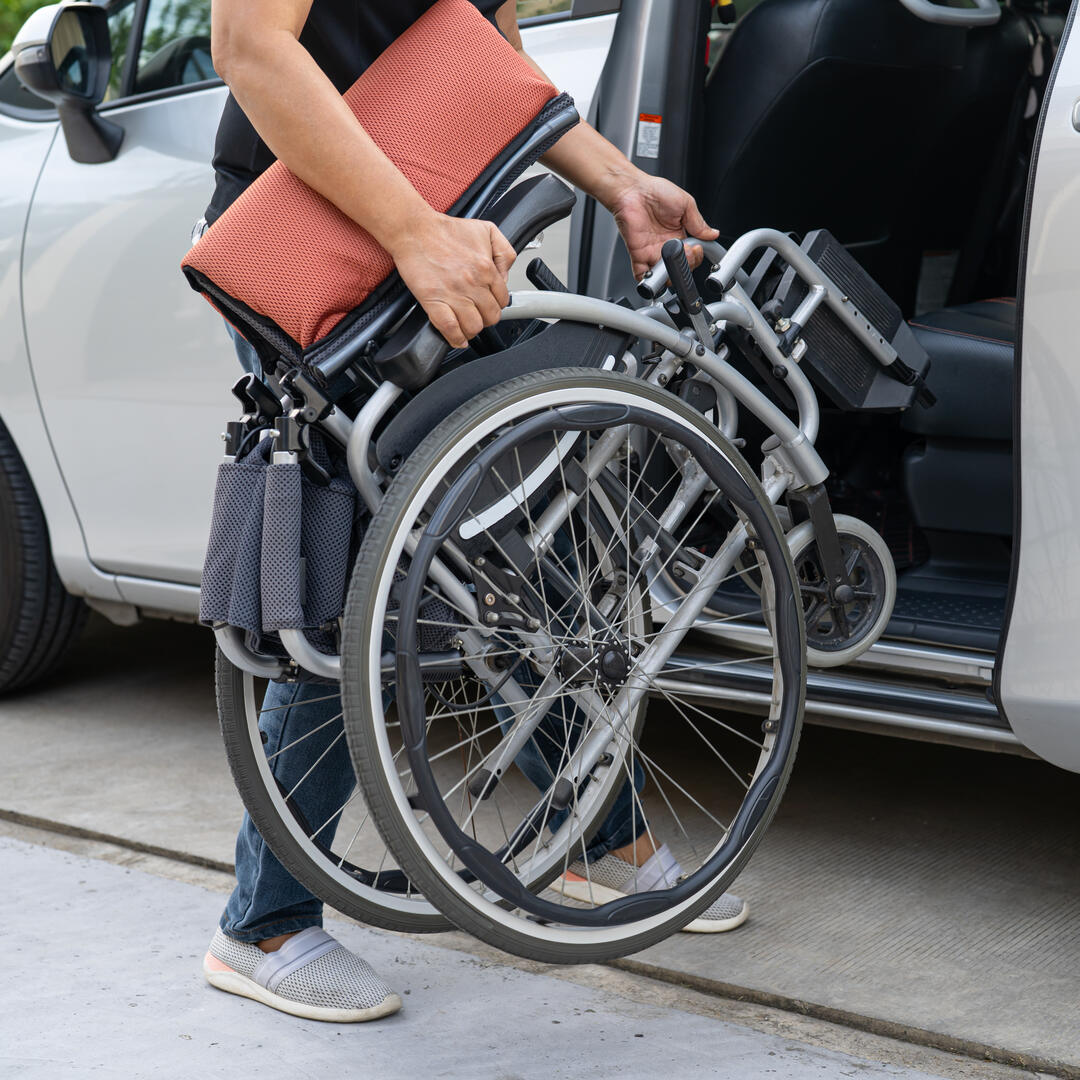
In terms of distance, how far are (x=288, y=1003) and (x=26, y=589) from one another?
1.43 metres

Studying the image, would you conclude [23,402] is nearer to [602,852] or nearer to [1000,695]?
[602,852]

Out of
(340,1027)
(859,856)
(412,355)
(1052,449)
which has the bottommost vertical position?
(859,856)

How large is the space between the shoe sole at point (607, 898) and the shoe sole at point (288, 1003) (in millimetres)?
302

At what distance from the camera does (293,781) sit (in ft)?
5.91

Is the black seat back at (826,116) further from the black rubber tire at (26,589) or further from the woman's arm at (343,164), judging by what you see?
the black rubber tire at (26,589)

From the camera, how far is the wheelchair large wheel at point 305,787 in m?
1.69

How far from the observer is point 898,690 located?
1942 millimetres

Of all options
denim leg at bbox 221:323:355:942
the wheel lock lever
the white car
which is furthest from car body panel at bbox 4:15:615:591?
the wheel lock lever

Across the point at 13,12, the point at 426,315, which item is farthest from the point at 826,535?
the point at 13,12

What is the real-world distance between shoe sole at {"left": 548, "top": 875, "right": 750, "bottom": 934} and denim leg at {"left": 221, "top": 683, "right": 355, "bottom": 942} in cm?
36

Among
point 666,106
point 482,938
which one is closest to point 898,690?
point 482,938

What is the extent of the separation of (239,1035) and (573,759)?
56 cm

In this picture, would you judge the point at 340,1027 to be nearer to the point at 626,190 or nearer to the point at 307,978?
the point at 307,978

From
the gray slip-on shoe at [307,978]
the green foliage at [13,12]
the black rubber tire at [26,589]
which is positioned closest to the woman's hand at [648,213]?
the gray slip-on shoe at [307,978]
